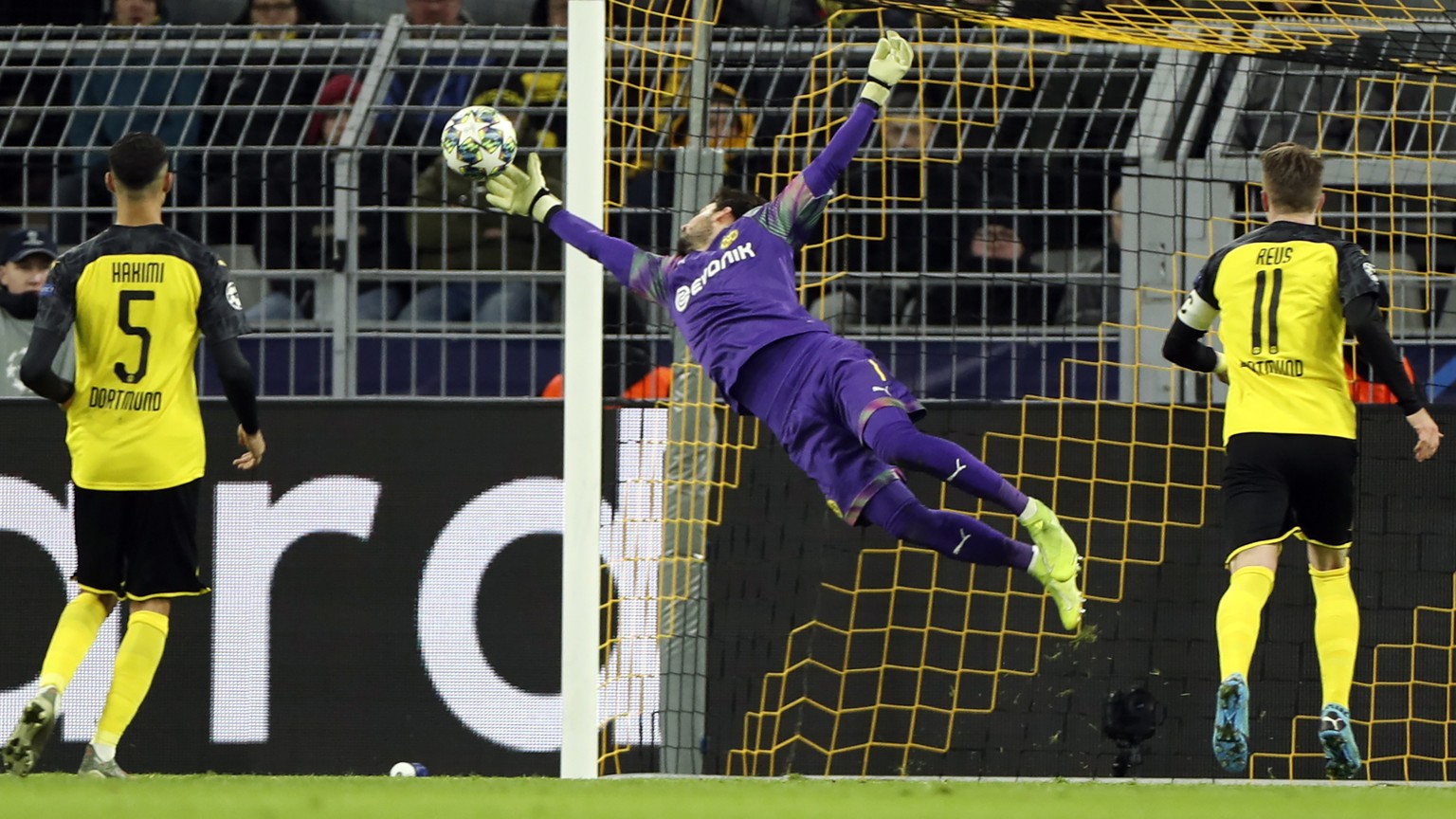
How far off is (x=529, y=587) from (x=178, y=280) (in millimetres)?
2278

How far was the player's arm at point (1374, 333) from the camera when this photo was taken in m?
6.13

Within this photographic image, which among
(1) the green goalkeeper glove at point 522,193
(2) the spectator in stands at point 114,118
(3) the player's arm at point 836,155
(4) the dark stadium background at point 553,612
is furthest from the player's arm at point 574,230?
(2) the spectator in stands at point 114,118

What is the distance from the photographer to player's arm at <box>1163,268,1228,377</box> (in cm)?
652

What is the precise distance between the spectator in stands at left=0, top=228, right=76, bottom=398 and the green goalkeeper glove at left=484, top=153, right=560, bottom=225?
90.8 inches

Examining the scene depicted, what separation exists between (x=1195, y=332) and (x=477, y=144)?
7.49ft

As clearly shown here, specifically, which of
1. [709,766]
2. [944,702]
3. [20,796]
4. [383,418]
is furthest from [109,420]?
[944,702]

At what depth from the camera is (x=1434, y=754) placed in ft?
25.3

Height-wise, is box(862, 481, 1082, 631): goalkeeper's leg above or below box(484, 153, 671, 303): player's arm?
below

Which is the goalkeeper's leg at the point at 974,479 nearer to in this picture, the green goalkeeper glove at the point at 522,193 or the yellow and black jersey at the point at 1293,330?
the yellow and black jersey at the point at 1293,330

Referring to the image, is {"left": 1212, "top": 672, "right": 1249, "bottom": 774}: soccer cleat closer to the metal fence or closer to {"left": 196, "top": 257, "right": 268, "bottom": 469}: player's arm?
the metal fence

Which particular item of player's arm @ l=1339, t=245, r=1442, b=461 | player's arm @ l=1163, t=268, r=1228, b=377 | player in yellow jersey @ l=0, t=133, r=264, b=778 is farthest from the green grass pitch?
player's arm @ l=1163, t=268, r=1228, b=377

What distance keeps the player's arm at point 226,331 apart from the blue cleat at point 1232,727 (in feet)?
9.35

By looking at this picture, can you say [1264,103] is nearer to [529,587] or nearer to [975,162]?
[975,162]

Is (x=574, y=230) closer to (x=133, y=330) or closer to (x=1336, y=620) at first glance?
(x=133, y=330)
